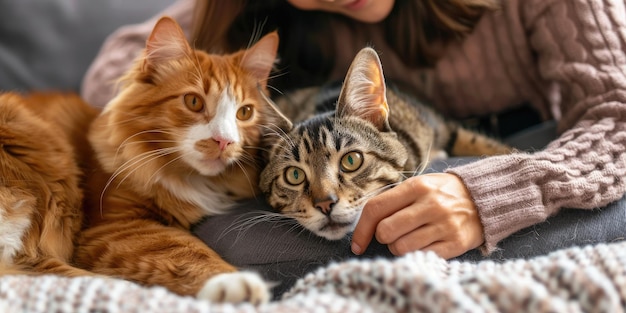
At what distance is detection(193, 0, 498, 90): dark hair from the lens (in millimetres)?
1734

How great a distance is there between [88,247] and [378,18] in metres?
1.12

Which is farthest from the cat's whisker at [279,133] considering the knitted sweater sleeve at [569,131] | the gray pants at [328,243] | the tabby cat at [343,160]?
the knitted sweater sleeve at [569,131]

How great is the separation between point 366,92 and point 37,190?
874 mm

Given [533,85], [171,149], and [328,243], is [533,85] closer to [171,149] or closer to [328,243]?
[328,243]

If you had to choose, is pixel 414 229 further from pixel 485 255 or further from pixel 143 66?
pixel 143 66

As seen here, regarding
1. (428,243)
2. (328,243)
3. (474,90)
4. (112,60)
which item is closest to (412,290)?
(428,243)

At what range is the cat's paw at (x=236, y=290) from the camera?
39.0 inches

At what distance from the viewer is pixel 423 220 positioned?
1.12 metres

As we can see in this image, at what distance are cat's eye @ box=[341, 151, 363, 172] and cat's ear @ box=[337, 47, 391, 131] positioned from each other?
0.45 feet

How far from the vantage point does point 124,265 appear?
1.23m

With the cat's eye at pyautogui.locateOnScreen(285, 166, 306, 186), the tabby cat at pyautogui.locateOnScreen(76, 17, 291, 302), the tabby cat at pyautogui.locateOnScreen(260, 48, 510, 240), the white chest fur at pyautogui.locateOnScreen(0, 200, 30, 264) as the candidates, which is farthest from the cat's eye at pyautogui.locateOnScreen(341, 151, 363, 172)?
the white chest fur at pyautogui.locateOnScreen(0, 200, 30, 264)

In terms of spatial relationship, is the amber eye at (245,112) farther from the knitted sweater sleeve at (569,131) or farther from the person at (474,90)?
the knitted sweater sleeve at (569,131)

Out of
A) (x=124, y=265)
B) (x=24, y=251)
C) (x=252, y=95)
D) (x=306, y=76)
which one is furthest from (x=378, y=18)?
(x=24, y=251)

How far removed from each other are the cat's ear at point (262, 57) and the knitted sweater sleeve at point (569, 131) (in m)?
0.61
